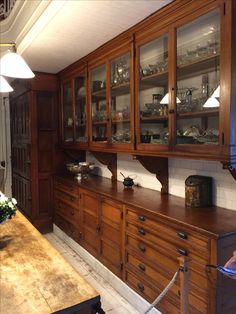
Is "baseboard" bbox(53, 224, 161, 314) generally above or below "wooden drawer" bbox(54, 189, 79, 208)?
below

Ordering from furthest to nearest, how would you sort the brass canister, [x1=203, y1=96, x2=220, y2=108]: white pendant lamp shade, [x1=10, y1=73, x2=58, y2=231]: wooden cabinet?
[x1=10, y1=73, x2=58, y2=231]: wooden cabinet < the brass canister < [x1=203, y1=96, x2=220, y2=108]: white pendant lamp shade

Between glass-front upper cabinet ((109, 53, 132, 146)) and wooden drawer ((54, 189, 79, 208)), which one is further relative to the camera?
wooden drawer ((54, 189, 79, 208))

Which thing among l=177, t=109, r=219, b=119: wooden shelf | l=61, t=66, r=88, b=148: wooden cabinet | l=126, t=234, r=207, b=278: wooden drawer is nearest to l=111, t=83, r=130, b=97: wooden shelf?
l=61, t=66, r=88, b=148: wooden cabinet

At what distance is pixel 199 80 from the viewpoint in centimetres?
191

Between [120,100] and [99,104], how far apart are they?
43 centimetres

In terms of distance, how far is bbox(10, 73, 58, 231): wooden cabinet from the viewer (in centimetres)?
400

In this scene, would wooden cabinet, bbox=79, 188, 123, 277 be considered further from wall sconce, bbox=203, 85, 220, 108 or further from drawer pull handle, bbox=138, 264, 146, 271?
wall sconce, bbox=203, 85, 220, 108

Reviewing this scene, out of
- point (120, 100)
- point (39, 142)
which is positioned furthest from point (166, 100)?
point (39, 142)

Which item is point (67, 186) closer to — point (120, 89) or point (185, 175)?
point (120, 89)

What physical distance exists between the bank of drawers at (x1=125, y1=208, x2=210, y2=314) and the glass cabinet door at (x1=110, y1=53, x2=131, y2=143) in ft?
2.57

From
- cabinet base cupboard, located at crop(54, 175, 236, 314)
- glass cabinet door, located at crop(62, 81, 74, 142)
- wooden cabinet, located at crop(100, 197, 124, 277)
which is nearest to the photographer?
cabinet base cupboard, located at crop(54, 175, 236, 314)

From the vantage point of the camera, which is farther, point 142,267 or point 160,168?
point 160,168

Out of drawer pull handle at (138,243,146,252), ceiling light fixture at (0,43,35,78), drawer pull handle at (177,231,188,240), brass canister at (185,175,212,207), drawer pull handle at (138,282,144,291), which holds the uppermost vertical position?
ceiling light fixture at (0,43,35,78)

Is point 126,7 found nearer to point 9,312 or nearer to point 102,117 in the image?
point 102,117
